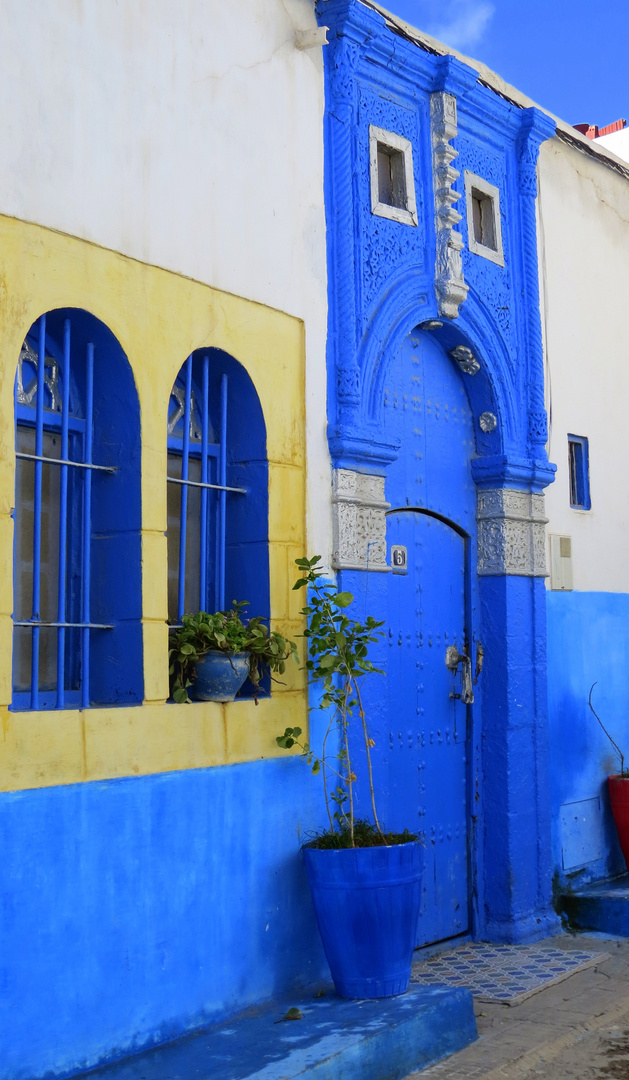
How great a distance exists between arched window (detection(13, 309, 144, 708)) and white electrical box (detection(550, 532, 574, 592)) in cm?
335

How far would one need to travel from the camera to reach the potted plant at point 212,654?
4578 mm

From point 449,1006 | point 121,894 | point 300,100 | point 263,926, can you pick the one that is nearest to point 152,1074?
point 121,894

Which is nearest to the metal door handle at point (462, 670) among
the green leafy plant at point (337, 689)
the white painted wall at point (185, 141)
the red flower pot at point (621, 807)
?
the green leafy plant at point (337, 689)

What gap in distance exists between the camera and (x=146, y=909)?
4.21 meters

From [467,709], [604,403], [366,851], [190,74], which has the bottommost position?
[366,851]

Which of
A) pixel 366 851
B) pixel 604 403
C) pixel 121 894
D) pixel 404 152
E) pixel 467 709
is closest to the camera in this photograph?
pixel 121 894

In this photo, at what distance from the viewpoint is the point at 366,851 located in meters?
4.60

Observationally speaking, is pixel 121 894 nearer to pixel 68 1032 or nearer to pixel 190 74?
pixel 68 1032

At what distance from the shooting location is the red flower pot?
714 centimetres

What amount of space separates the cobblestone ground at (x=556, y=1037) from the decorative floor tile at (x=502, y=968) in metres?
0.08

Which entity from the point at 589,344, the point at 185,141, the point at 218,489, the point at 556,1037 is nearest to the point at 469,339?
the point at 589,344

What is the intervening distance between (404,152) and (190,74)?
60.3 inches

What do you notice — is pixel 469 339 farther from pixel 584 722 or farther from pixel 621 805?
pixel 621 805

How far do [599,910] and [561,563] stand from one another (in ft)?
6.46
